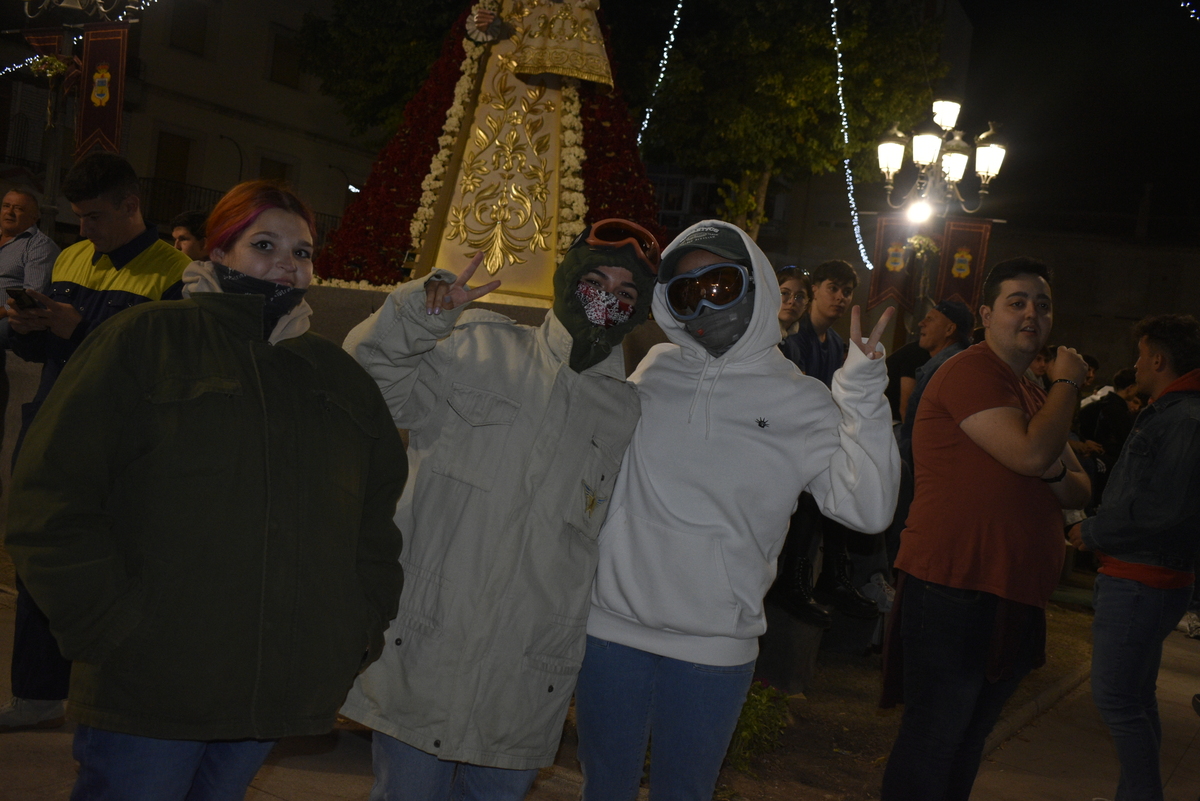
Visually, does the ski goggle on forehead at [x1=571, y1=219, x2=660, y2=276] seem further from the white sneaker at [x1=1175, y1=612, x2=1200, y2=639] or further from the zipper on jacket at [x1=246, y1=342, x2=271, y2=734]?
the white sneaker at [x1=1175, y1=612, x2=1200, y2=639]

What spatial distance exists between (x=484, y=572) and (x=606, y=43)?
575cm

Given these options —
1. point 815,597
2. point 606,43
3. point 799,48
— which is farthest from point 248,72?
point 815,597

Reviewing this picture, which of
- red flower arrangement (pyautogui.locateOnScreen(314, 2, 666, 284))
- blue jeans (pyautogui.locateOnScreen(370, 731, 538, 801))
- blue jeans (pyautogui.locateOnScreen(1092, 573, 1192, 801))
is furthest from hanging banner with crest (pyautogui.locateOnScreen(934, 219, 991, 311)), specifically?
blue jeans (pyautogui.locateOnScreen(370, 731, 538, 801))

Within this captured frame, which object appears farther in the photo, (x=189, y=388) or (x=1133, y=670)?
(x=1133, y=670)

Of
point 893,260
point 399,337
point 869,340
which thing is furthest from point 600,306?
point 893,260

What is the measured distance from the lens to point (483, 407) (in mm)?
2627

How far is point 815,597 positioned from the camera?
6.83 m

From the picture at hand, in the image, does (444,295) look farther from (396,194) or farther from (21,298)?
(396,194)

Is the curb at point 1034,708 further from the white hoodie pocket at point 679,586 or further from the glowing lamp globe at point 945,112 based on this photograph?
the glowing lamp globe at point 945,112

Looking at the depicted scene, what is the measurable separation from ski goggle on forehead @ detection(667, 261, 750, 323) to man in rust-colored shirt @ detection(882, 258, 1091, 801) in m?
1.09

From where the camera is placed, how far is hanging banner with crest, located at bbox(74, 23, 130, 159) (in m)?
12.2

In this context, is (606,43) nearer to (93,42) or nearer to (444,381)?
(444,381)

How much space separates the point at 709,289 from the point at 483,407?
769mm

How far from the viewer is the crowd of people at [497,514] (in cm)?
207
